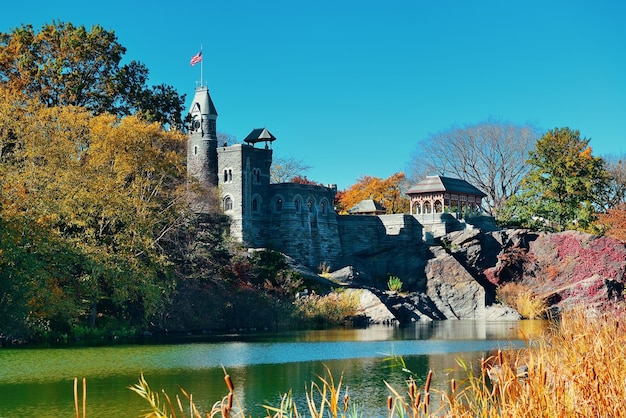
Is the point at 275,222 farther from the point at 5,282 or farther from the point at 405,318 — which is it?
the point at 5,282

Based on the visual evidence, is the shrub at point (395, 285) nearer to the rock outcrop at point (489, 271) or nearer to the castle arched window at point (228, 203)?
the rock outcrop at point (489, 271)

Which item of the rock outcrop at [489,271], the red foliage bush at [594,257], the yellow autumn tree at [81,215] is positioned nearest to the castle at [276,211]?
the rock outcrop at [489,271]

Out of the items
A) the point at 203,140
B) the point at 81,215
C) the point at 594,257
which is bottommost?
the point at 594,257

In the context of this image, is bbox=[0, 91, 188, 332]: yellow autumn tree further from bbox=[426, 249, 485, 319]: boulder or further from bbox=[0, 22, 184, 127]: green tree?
bbox=[426, 249, 485, 319]: boulder

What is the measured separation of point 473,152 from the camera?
6122 cm

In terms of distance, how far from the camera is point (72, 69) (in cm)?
4056

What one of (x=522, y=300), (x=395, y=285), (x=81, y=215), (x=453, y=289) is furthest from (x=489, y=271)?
(x=81, y=215)

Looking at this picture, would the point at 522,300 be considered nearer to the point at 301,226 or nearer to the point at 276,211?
the point at 301,226

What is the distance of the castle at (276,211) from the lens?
44.3 metres

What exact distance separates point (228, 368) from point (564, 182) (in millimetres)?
31426

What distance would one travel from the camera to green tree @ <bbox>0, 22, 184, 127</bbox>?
39.0 metres

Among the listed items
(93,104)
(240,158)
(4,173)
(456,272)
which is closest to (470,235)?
(456,272)

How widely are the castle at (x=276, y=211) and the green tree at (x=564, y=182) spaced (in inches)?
215

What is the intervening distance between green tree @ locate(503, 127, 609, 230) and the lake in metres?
18.8
